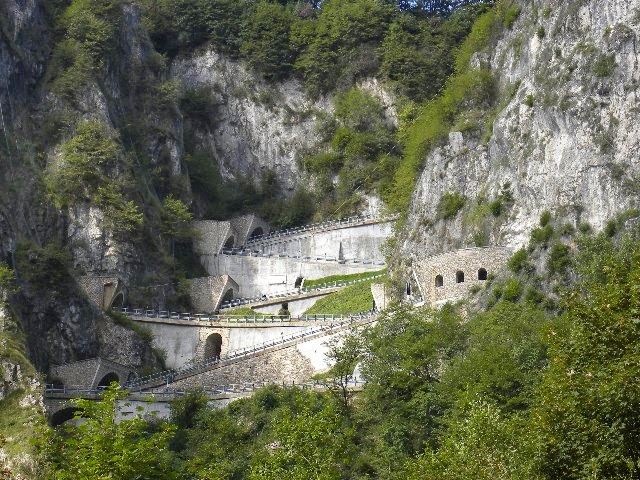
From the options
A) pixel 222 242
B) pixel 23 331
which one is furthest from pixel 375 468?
pixel 222 242

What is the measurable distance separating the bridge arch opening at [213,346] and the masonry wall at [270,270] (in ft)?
21.0

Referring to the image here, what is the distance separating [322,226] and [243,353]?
58.9 ft

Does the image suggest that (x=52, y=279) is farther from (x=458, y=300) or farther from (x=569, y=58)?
(x=569, y=58)

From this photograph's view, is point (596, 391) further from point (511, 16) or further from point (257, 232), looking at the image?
point (257, 232)

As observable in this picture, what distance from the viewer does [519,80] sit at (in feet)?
214

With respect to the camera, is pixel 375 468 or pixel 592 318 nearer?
pixel 592 318

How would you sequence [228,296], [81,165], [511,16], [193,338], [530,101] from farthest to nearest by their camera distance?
[228,296], [81,165], [193,338], [511,16], [530,101]

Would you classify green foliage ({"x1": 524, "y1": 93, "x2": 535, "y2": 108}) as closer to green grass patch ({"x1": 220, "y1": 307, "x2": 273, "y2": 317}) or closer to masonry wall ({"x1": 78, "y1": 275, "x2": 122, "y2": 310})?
green grass patch ({"x1": 220, "y1": 307, "x2": 273, "y2": 317})

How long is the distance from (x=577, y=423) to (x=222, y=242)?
172 ft

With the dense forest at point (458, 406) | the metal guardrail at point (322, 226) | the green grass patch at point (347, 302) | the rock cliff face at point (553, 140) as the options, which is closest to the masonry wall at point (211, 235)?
the metal guardrail at point (322, 226)

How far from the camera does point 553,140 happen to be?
6084 cm

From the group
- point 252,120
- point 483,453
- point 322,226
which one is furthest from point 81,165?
point 483,453

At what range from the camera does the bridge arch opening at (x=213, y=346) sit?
2781 inches

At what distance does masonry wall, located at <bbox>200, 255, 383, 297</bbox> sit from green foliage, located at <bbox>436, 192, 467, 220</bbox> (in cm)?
1018
